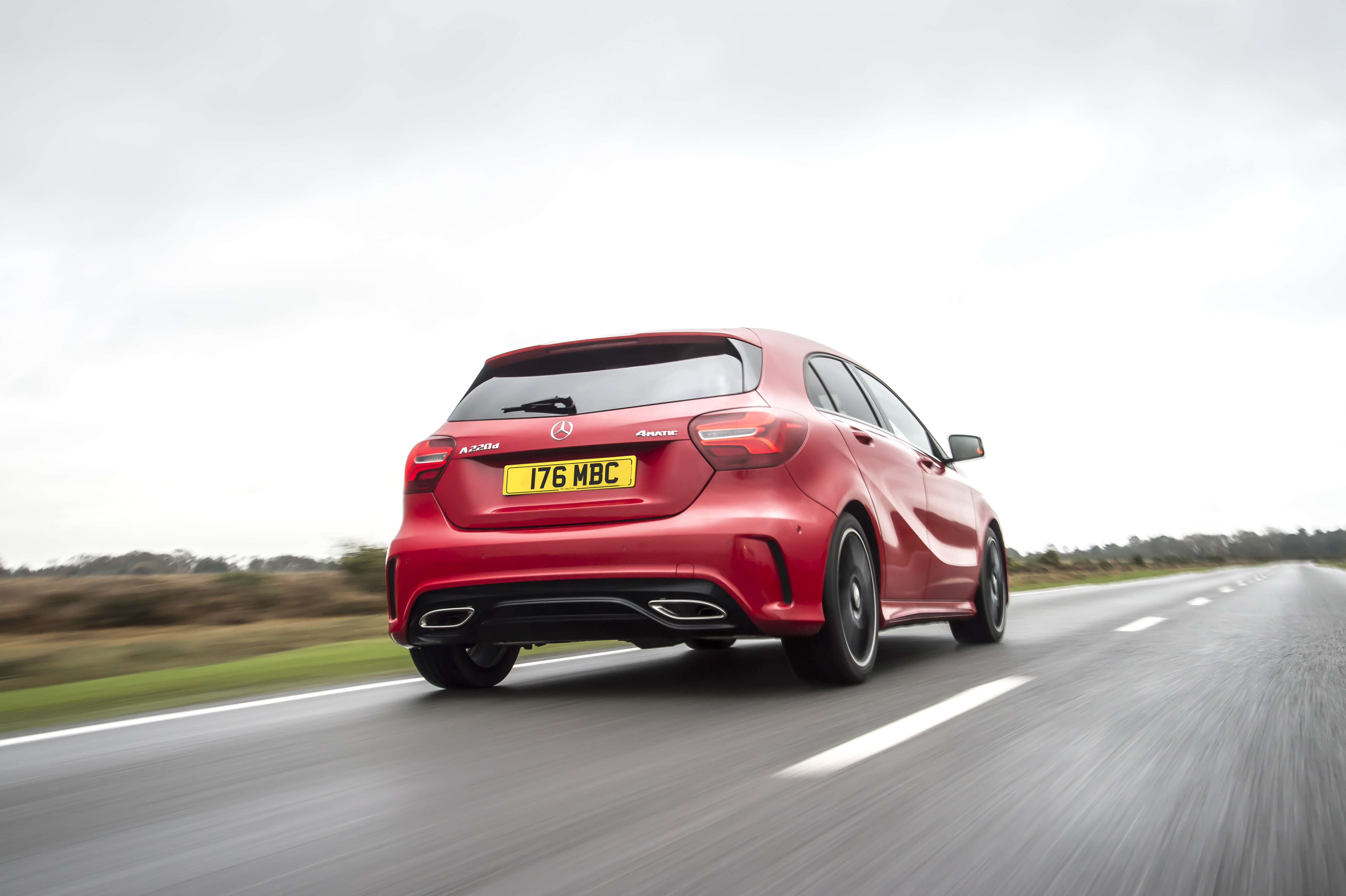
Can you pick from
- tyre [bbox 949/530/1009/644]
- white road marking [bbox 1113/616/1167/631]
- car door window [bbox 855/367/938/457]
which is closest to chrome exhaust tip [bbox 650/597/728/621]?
car door window [bbox 855/367/938/457]

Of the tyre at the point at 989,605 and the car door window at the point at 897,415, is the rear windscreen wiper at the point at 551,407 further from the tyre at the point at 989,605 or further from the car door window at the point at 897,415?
the tyre at the point at 989,605

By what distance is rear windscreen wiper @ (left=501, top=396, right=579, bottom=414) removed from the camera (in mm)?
4984

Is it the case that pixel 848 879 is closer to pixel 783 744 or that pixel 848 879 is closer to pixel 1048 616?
pixel 783 744

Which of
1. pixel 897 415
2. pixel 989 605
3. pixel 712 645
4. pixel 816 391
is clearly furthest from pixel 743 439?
pixel 989 605

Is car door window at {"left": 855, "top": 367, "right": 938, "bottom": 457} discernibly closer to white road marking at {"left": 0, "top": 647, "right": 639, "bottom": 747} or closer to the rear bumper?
the rear bumper

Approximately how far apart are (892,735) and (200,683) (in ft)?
13.8

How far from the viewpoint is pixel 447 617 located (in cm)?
490

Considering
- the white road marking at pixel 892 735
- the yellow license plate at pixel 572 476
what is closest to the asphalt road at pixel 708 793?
the white road marking at pixel 892 735

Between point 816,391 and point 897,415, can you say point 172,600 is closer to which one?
point 897,415

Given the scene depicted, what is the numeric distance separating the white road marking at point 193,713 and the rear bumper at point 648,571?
1088 millimetres

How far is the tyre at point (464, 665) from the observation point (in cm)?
548

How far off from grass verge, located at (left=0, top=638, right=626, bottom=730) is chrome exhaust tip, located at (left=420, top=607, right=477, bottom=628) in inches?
59.5

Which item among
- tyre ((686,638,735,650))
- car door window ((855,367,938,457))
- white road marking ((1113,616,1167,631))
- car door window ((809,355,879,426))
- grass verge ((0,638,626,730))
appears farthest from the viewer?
white road marking ((1113,616,1167,631))

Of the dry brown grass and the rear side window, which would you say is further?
the dry brown grass
